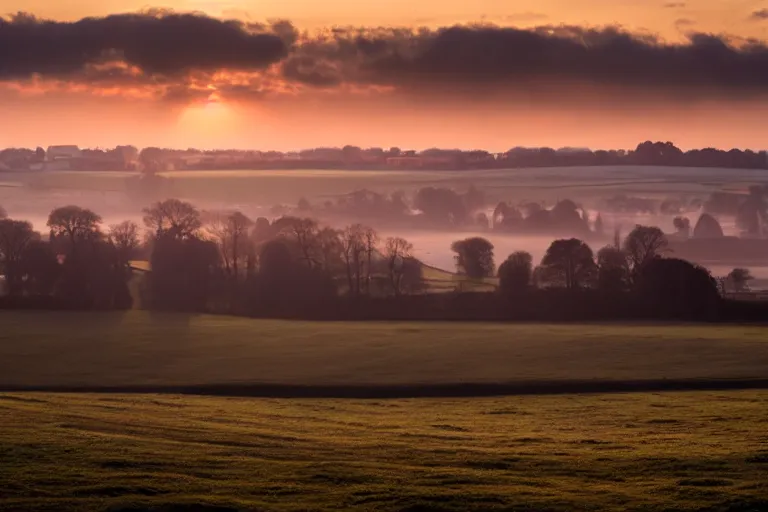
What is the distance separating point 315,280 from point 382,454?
44.6m

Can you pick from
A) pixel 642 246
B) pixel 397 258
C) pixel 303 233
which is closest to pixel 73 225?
pixel 303 233

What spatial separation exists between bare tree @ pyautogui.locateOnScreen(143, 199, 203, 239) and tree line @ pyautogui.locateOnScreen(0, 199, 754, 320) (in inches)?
45.7

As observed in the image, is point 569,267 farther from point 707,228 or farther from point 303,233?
point 707,228

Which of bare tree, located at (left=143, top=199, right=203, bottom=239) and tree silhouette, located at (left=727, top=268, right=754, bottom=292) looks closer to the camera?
tree silhouette, located at (left=727, top=268, right=754, bottom=292)

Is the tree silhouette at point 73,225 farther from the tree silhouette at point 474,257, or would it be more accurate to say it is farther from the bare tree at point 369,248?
the tree silhouette at point 474,257

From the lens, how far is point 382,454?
118 ft

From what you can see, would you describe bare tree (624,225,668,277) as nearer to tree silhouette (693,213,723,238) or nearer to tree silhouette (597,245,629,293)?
tree silhouette (597,245,629,293)

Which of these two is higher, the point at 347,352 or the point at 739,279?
the point at 739,279

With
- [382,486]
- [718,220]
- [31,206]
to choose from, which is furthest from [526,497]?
[718,220]

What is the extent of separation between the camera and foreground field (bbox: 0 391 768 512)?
1169 inches

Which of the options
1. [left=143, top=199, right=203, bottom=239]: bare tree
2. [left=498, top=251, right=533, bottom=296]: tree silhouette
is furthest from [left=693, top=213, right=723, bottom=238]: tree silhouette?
[left=143, top=199, right=203, bottom=239]: bare tree

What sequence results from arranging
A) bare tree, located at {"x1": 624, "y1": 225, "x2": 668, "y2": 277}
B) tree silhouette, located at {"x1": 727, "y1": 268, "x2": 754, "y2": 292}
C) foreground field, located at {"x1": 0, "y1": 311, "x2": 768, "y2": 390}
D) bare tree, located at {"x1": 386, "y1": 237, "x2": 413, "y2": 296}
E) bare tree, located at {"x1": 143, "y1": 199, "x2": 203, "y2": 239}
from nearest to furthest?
foreground field, located at {"x1": 0, "y1": 311, "x2": 768, "y2": 390}, bare tree, located at {"x1": 386, "y1": 237, "x2": 413, "y2": 296}, bare tree, located at {"x1": 624, "y1": 225, "x2": 668, "y2": 277}, tree silhouette, located at {"x1": 727, "y1": 268, "x2": 754, "y2": 292}, bare tree, located at {"x1": 143, "y1": 199, "x2": 203, "y2": 239}

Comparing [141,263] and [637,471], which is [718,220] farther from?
[637,471]

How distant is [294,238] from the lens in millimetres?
87188
